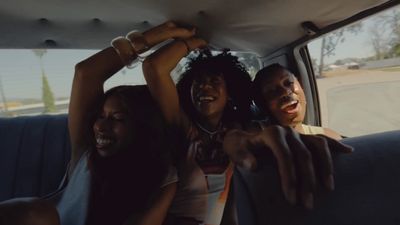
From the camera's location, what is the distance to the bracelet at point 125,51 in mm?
1288

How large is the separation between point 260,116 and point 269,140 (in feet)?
3.08

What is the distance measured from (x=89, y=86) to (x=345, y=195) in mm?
941

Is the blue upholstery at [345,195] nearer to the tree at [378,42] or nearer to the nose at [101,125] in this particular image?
the nose at [101,125]

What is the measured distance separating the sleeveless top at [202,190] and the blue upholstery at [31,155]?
0.63 meters

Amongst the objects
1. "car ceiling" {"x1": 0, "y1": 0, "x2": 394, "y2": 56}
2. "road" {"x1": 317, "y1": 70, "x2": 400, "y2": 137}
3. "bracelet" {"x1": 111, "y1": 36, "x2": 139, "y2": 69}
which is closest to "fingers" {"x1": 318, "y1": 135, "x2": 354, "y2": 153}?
"car ceiling" {"x1": 0, "y1": 0, "x2": 394, "y2": 56}

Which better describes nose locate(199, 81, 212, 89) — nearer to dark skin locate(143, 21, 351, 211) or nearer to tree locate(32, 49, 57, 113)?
dark skin locate(143, 21, 351, 211)

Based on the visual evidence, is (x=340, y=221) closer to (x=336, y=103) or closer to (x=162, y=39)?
(x=162, y=39)

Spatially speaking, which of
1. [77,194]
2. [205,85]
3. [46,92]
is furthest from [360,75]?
[46,92]

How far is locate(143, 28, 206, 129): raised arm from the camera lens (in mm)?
1279

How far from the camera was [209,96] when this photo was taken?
4.46ft

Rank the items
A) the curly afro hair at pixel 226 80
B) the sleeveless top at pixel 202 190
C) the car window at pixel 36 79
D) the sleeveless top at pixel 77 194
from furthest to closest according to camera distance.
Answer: the car window at pixel 36 79 → the curly afro hair at pixel 226 80 → the sleeveless top at pixel 202 190 → the sleeveless top at pixel 77 194

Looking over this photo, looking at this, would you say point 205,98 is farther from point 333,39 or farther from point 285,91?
point 333,39

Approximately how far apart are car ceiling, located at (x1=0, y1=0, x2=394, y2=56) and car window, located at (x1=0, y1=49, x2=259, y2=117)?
0.16ft

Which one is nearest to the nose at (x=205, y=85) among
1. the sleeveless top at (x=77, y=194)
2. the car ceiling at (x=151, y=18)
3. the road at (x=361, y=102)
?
the car ceiling at (x=151, y=18)
